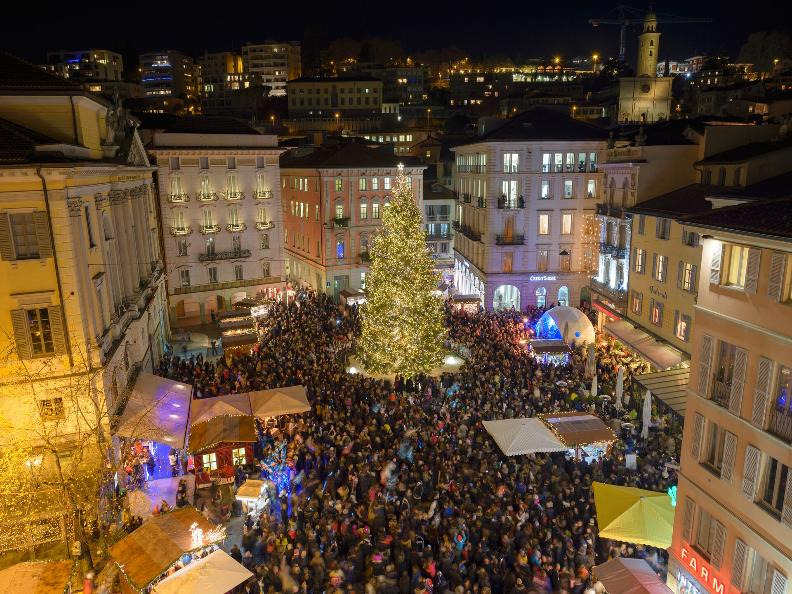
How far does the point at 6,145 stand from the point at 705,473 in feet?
71.7

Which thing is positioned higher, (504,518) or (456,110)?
(456,110)

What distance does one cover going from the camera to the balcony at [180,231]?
43.2 metres

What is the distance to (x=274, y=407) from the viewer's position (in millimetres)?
23984

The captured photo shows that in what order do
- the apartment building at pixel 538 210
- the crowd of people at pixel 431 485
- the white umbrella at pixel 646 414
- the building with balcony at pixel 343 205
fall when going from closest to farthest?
the crowd of people at pixel 431 485 < the white umbrella at pixel 646 414 < the apartment building at pixel 538 210 < the building with balcony at pixel 343 205

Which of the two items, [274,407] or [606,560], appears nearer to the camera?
[606,560]

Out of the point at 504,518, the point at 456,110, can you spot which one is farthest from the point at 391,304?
the point at 456,110

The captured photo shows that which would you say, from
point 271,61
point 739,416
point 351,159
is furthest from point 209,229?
point 271,61

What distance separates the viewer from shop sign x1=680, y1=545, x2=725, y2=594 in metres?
15.0

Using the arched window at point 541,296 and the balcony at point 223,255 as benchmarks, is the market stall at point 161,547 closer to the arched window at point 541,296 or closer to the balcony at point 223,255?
the balcony at point 223,255

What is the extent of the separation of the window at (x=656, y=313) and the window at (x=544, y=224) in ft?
48.0

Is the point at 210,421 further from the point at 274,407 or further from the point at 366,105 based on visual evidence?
the point at 366,105

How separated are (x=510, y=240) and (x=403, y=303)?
18153mm

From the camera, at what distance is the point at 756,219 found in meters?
14.7

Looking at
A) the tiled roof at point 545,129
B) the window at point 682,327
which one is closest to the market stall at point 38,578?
the window at point 682,327
